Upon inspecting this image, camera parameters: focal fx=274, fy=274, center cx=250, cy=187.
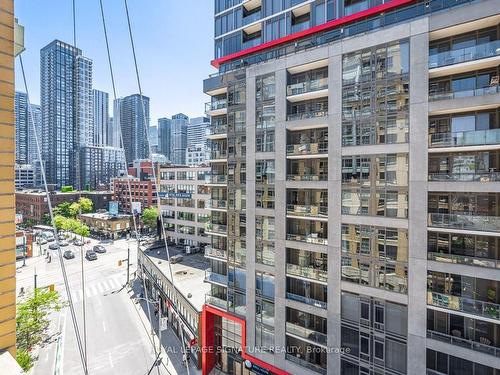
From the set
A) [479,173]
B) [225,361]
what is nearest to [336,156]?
[479,173]

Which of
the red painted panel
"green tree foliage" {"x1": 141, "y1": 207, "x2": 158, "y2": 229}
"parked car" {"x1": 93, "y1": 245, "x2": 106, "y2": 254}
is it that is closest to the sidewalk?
the red painted panel

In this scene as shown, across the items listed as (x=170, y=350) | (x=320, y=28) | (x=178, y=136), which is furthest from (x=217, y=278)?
(x=178, y=136)

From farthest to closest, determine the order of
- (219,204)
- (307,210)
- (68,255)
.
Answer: (68,255) < (219,204) < (307,210)

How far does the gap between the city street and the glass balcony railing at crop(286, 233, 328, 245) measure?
624 inches

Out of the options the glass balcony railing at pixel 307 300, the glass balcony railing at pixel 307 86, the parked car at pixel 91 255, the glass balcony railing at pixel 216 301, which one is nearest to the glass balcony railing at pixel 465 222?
the glass balcony railing at pixel 307 300

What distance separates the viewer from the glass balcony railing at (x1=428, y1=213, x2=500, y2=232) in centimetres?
1330

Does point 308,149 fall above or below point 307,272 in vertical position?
above

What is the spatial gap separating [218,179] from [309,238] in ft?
32.2

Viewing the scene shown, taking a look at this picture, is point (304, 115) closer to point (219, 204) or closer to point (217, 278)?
point (219, 204)

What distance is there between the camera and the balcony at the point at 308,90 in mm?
17798

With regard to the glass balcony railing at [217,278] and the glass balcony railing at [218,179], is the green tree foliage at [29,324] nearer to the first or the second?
the glass balcony railing at [217,278]

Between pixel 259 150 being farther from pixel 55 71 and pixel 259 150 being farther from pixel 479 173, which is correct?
pixel 55 71

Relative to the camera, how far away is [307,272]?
59.6 feet

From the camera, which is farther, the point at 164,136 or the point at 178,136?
the point at 164,136
